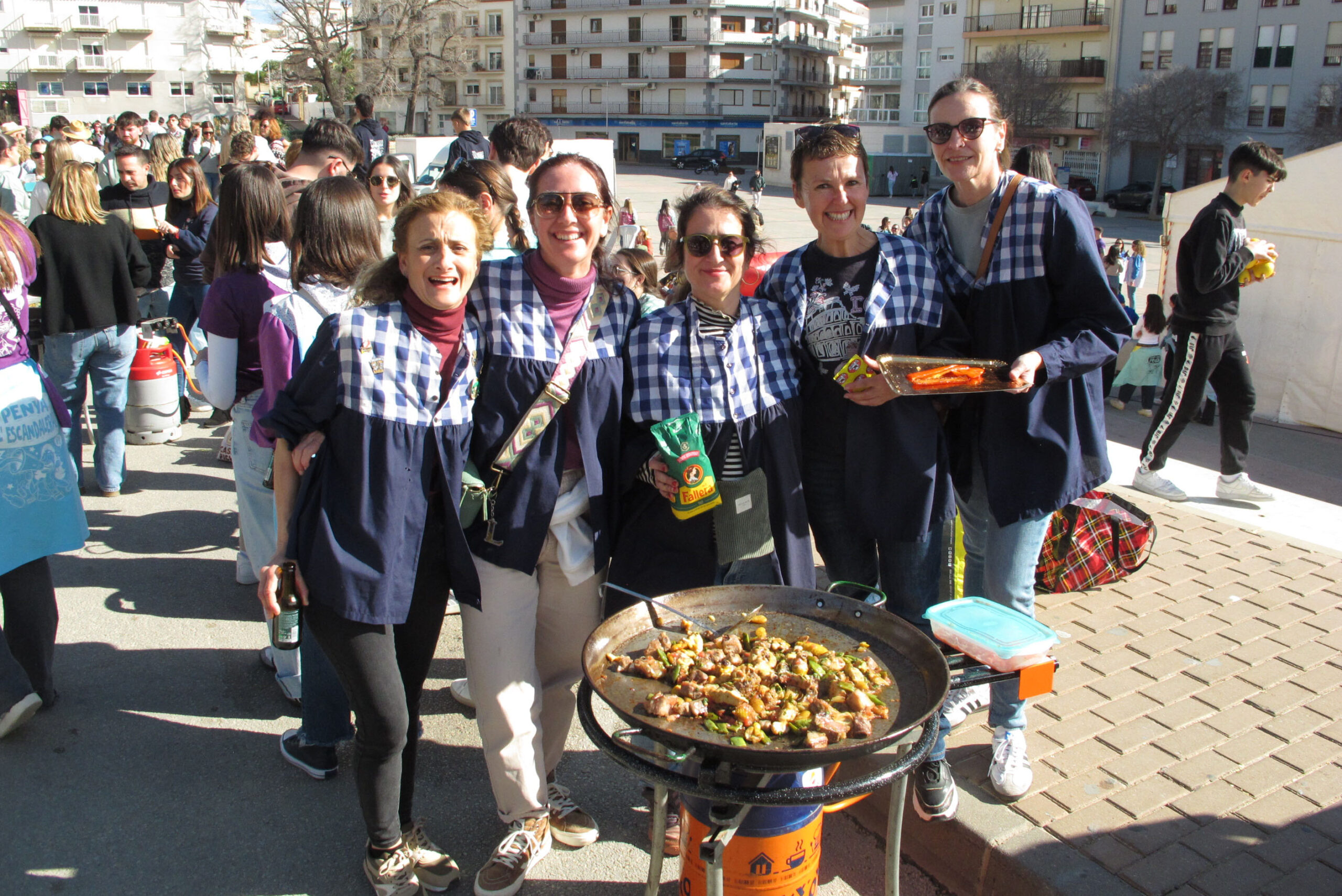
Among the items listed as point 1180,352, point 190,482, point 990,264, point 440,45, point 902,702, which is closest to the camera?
point 902,702

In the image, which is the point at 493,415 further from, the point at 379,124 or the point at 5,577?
the point at 379,124

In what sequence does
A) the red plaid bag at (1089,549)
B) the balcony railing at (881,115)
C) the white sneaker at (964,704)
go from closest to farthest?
the white sneaker at (964,704) → the red plaid bag at (1089,549) → the balcony railing at (881,115)

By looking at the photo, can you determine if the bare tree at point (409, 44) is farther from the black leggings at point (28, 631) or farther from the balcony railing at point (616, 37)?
the black leggings at point (28, 631)

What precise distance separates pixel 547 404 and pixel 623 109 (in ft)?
270

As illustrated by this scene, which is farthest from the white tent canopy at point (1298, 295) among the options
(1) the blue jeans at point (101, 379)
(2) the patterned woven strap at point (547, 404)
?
(1) the blue jeans at point (101, 379)

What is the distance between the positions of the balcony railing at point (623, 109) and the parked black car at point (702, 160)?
10873 millimetres

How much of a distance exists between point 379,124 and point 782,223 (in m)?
26.6

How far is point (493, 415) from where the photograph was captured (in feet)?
8.94

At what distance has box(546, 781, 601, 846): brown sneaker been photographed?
10.4 ft

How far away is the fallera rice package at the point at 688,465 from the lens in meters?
2.61

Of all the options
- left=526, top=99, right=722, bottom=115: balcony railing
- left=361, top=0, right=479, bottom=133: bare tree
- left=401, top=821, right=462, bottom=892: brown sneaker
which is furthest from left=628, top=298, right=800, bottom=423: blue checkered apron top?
left=526, top=99, right=722, bottom=115: balcony railing

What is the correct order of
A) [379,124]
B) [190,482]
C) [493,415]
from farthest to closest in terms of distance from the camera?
[379,124] < [190,482] < [493,415]

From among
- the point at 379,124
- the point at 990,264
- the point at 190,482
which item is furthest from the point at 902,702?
the point at 379,124

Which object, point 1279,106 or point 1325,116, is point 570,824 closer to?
point 1325,116
